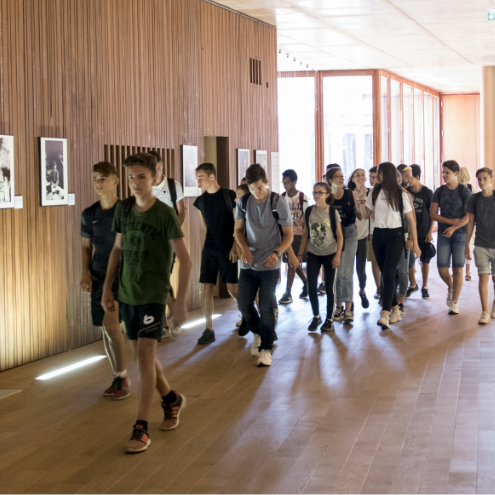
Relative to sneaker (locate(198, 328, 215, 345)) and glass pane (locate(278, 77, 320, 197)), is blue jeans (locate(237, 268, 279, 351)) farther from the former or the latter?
glass pane (locate(278, 77, 320, 197))

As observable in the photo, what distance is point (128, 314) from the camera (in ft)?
14.6

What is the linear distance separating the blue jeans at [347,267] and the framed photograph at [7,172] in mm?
3678

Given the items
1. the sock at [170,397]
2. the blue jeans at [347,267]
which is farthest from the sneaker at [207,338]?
the sock at [170,397]

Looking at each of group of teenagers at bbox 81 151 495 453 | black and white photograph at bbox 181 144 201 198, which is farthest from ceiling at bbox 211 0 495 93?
group of teenagers at bbox 81 151 495 453

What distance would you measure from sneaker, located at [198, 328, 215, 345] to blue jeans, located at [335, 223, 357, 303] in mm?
1764

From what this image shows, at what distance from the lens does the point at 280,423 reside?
4875 millimetres

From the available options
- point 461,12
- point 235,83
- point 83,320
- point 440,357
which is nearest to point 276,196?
point 440,357

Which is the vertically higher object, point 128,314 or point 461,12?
point 461,12

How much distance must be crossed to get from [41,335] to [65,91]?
7.55 ft

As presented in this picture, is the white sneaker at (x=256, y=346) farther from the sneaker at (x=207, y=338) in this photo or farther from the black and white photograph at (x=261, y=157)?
the black and white photograph at (x=261, y=157)

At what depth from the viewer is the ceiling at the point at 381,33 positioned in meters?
10.9

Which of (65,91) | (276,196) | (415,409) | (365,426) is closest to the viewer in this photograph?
(365,426)

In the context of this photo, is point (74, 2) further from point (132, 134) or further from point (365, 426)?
point (365, 426)

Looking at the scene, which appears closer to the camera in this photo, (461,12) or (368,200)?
(368,200)
